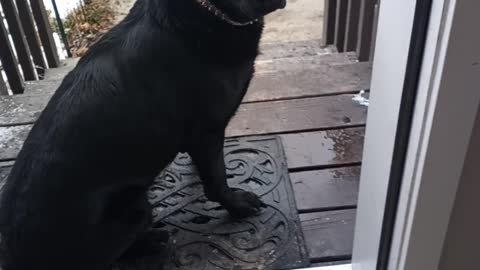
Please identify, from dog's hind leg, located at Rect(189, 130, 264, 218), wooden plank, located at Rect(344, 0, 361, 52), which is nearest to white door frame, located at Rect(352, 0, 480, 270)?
dog's hind leg, located at Rect(189, 130, 264, 218)

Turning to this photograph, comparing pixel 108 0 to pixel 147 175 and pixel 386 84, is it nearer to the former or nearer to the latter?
pixel 147 175

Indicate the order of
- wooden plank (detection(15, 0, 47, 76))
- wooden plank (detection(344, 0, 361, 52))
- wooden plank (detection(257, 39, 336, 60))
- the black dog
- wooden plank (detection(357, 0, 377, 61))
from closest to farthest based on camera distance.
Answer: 1. the black dog
2. wooden plank (detection(357, 0, 377, 61))
3. wooden plank (detection(344, 0, 361, 52))
4. wooden plank (detection(15, 0, 47, 76))
5. wooden plank (detection(257, 39, 336, 60))

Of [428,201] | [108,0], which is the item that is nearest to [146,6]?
[428,201]

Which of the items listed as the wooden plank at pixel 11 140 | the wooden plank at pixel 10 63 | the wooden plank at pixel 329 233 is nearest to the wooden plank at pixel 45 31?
the wooden plank at pixel 10 63

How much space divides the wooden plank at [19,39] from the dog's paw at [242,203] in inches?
49.2

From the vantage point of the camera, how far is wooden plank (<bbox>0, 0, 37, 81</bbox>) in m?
2.01

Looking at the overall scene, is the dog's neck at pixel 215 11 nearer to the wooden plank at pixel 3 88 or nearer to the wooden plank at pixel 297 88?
the wooden plank at pixel 297 88

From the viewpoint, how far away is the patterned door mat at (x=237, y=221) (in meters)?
1.26

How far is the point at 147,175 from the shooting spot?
3.72 ft

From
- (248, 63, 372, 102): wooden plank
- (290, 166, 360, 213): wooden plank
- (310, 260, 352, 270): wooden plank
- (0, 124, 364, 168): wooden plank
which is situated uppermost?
(248, 63, 372, 102): wooden plank

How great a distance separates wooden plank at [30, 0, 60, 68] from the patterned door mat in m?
1.06

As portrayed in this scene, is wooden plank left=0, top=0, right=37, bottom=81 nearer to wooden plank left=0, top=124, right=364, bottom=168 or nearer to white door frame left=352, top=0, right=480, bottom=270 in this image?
wooden plank left=0, top=124, right=364, bottom=168

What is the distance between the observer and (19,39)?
2084 mm

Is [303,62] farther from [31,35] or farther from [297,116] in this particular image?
[31,35]
